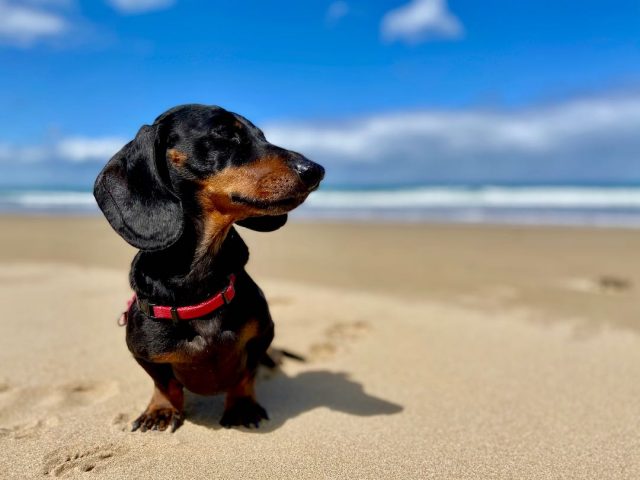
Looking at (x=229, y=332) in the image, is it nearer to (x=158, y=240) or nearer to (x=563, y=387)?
(x=158, y=240)

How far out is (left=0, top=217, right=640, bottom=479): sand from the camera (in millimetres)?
2299

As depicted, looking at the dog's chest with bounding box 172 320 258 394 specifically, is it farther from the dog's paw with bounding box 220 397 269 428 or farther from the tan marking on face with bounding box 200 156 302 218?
the tan marking on face with bounding box 200 156 302 218

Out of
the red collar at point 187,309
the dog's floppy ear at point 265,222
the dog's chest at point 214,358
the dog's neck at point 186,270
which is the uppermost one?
the dog's floppy ear at point 265,222

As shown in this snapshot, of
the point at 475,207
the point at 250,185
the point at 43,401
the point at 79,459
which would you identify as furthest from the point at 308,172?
the point at 475,207

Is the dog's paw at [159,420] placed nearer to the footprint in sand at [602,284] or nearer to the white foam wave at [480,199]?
the footprint in sand at [602,284]

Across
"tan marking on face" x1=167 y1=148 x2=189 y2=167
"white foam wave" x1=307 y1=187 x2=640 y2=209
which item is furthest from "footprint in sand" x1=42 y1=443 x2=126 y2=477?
"white foam wave" x1=307 y1=187 x2=640 y2=209

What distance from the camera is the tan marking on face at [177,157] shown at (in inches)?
99.3

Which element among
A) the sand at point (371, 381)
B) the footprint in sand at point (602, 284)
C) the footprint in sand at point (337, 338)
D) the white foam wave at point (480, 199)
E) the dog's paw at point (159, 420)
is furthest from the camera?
the white foam wave at point (480, 199)

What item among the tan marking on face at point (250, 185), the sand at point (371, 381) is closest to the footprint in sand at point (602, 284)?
the sand at point (371, 381)

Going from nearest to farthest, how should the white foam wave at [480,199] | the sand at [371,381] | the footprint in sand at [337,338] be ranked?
the sand at [371,381], the footprint in sand at [337,338], the white foam wave at [480,199]

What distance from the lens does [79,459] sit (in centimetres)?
224

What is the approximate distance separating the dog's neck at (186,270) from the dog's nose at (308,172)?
44 centimetres

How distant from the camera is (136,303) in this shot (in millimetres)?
2643

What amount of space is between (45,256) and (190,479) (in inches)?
265
